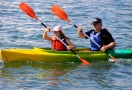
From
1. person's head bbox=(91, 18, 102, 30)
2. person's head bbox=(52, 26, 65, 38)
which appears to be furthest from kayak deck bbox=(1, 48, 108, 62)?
person's head bbox=(91, 18, 102, 30)

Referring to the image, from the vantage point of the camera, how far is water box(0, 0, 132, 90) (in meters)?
8.20

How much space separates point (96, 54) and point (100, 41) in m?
0.32

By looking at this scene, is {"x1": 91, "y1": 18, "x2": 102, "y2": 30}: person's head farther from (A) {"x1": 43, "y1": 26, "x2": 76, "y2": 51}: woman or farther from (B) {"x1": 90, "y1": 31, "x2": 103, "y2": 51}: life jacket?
(A) {"x1": 43, "y1": 26, "x2": 76, "y2": 51}: woman

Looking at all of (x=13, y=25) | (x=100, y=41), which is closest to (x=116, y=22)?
(x=13, y=25)

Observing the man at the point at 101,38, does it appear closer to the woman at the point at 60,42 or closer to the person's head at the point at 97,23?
the person's head at the point at 97,23

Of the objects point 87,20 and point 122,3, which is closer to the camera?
point 87,20

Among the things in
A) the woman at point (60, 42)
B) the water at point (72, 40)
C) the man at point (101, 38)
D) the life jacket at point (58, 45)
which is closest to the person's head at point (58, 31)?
the woman at point (60, 42)

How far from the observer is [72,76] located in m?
8.73

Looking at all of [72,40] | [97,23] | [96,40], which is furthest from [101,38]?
[72,40]

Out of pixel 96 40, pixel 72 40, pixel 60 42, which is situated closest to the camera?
pixel 60 42

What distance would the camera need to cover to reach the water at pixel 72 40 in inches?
323

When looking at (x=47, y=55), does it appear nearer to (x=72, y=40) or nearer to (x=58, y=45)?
(x=58, y=45)

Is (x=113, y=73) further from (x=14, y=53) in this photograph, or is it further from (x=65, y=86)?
(x=14, y=53)

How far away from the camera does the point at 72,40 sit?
40.3ft
